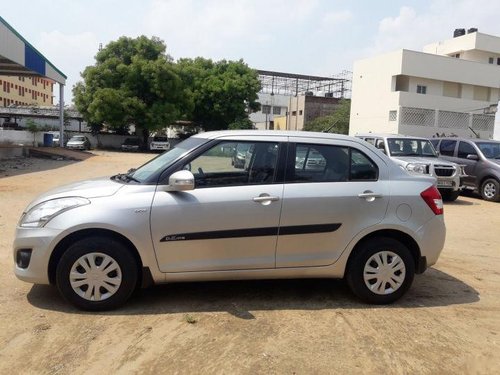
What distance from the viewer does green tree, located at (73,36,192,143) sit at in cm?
4181

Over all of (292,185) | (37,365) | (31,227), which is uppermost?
(292,185)

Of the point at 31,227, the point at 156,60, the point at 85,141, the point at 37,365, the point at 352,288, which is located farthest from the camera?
the point at 156,60

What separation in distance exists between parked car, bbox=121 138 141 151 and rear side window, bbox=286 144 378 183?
139ft

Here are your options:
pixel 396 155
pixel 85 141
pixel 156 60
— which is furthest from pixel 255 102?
pixel 396 155

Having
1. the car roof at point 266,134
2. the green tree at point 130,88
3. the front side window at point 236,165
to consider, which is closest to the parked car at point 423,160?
the car roof at point 266,134

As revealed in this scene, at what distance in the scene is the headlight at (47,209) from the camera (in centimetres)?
432

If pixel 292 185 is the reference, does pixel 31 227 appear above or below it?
below

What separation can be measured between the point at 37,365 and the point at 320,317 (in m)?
2.38

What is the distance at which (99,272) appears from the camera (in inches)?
170

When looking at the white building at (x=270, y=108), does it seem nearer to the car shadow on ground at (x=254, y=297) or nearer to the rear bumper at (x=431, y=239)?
the car shadow on ground at (x=254, y=297)

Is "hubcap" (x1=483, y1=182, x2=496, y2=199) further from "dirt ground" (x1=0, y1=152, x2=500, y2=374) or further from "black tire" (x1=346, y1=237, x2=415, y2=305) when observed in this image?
"black tire" (x1=346, y1=237, x2=415, y2=305)

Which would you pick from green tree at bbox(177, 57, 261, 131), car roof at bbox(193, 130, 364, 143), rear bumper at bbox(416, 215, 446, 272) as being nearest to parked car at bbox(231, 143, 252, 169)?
car roof at bbox(193, 130, 364, 143)

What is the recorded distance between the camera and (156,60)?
4409 centimetres

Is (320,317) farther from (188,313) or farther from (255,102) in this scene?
(255,102)
